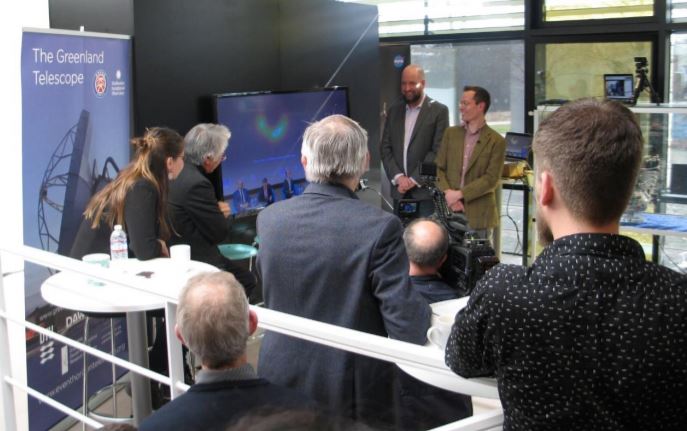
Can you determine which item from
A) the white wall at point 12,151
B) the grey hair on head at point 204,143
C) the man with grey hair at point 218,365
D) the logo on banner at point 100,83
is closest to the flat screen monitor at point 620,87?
the grey hair on head at point 204,143

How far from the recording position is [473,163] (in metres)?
5.31

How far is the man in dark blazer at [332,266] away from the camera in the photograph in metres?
1.89

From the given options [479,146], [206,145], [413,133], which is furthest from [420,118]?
[206,145]

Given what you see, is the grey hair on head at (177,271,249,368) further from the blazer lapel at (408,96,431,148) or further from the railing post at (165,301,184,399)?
the blazer lapel at (408,96,431,148)

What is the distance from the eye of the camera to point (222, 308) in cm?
156

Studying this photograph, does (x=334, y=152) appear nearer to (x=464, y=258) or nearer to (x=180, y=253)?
(x=464, y=258)

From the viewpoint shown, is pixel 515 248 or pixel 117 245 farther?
pixel 515 248

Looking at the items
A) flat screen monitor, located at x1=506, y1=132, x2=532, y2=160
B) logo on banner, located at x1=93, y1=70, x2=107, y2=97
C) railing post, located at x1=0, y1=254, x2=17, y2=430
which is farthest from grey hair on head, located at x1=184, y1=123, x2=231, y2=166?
flat screen monitor, located at x1=506, y1=132, x2=532, y2=160

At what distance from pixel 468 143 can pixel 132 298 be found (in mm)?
3270

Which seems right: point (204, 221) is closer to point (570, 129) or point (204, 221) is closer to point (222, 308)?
point (222, 308)

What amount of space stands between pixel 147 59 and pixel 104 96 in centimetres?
46

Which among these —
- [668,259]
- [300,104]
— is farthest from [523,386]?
[668,259]

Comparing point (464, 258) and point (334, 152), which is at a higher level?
point (334, 152)

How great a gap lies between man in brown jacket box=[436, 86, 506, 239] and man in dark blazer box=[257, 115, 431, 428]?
327cm
